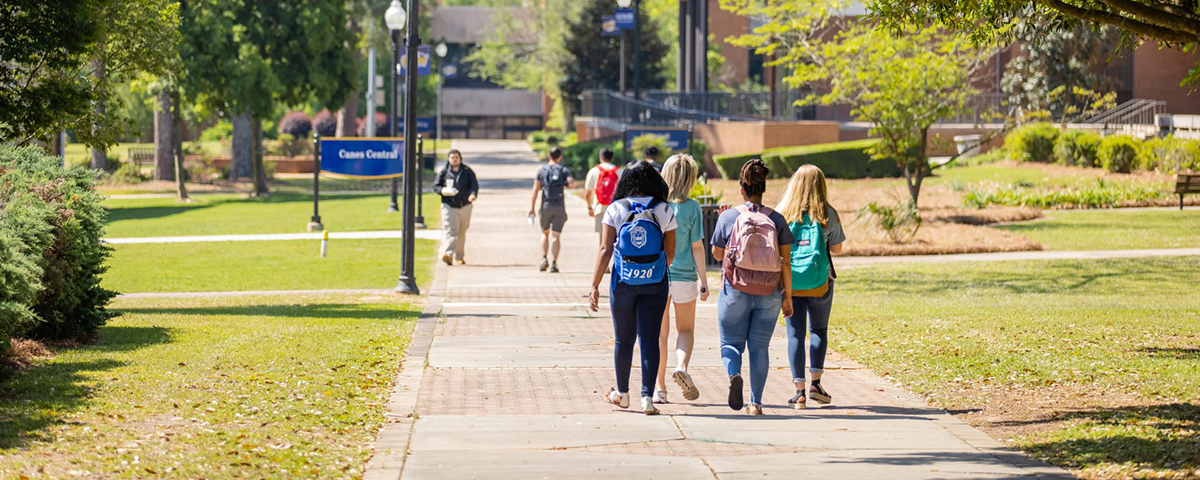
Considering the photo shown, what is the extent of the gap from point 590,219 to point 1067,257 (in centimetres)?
1102

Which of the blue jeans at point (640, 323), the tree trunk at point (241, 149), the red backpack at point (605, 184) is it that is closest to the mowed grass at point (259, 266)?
the red backpack at point (605, 184)

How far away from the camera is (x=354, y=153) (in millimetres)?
24484

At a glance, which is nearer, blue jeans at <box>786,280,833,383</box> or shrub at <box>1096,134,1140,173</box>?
blue jeans at <box>786,280,833,383</box>

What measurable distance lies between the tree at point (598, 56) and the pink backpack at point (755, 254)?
151 feet

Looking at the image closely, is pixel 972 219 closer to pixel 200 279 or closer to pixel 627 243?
pixel 200 279

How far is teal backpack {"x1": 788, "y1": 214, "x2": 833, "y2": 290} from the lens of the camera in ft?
29.1

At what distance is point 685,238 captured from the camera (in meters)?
9.07

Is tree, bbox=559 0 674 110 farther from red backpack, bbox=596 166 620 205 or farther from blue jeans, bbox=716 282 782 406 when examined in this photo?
blue jeans, bbox=716 282 782 406

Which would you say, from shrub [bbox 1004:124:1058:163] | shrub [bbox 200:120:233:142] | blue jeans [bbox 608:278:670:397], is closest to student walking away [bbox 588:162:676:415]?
blue jeans [bbox 608:278:670:397]

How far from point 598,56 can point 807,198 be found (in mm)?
49363

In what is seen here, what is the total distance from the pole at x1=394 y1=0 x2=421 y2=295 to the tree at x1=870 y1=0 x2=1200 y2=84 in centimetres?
658

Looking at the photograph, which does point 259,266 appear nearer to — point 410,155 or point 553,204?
point 553,204

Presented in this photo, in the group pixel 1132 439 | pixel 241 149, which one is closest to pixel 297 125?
pixel 241 149

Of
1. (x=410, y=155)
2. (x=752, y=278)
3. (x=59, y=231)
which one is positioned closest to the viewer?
(x=752, y=278)
